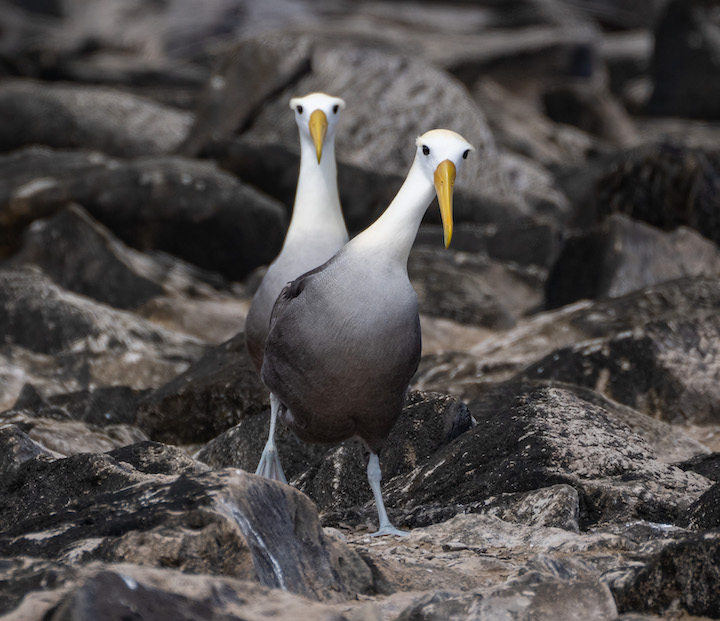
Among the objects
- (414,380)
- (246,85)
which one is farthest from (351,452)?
(246,85)

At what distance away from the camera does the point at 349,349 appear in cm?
510

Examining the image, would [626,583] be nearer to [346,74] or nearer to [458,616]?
[458,616]

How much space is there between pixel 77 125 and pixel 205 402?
35.2ft

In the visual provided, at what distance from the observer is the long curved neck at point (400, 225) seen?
5262 millimetres

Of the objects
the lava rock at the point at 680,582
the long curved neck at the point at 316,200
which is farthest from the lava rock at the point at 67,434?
the lava rock at the point at 680,582

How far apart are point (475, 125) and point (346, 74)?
2149 mm

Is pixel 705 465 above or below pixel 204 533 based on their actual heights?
below

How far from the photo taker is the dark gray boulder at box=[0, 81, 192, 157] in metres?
17.3

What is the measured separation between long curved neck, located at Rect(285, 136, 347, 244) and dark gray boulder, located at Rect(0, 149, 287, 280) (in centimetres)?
626

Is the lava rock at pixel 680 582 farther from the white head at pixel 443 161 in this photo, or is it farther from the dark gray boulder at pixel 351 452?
the dark gray boulder at pixel 351 452

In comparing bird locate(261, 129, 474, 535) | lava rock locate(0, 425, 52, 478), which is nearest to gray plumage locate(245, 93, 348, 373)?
bird locate(261, 129, 474, 535)

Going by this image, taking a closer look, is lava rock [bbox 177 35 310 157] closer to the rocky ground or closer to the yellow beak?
the rocky ground

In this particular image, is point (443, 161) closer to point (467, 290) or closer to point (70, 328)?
point (70, 328)

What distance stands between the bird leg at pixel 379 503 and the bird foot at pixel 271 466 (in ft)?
2.13
